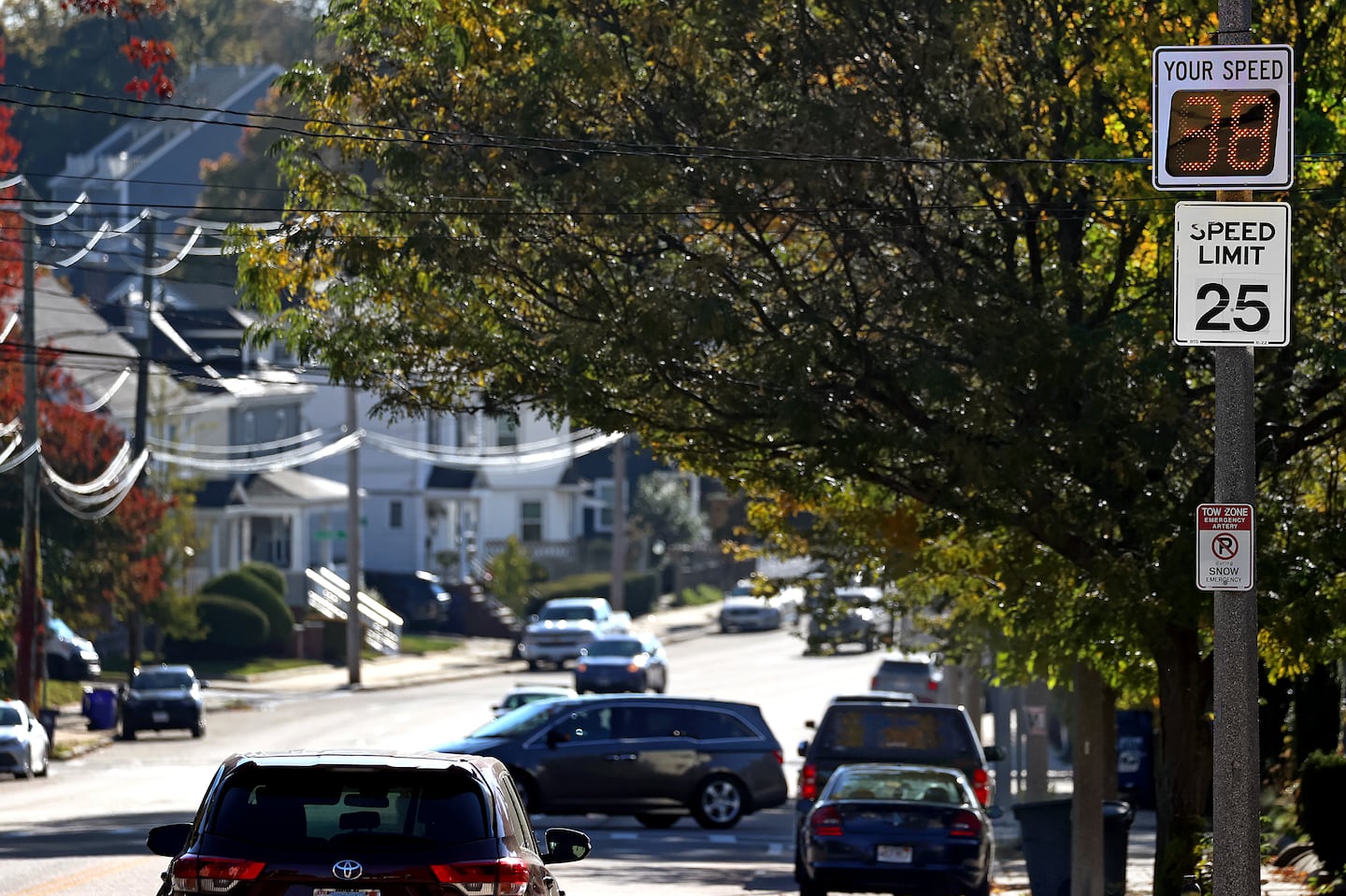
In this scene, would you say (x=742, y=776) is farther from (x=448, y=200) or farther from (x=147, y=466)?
(x=147, y=466)

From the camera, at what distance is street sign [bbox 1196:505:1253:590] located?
9.65 meters

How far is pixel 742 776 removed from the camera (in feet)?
81.9

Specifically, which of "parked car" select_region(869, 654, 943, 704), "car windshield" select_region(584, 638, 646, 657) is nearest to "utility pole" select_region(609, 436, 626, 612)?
"car windshield" select_region(584, 638, 646, 657)

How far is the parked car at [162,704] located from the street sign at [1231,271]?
32.0m

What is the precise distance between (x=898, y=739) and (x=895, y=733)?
85 millimetres

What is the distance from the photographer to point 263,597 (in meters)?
57.9

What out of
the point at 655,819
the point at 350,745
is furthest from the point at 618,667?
the point at 655,819

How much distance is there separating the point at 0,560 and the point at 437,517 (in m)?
37.7

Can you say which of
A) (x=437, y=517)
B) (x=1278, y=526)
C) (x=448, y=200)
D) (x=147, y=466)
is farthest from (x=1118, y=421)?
(x=437, y=517)

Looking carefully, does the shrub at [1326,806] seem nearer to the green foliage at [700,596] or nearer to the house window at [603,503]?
the green foliage at [700,596]

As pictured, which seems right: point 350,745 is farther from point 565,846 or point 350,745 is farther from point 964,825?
point 565,846

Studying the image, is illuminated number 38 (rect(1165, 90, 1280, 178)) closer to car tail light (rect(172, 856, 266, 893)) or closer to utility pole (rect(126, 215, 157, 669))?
car tail light (rect(172, 856, 266, 893))

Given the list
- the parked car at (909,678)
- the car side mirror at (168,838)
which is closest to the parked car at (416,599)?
the parked car at (909,678)

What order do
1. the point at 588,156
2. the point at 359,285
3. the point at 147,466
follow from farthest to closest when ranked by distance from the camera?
the point at 147,466
the point at 359,285
the point at 588,156
